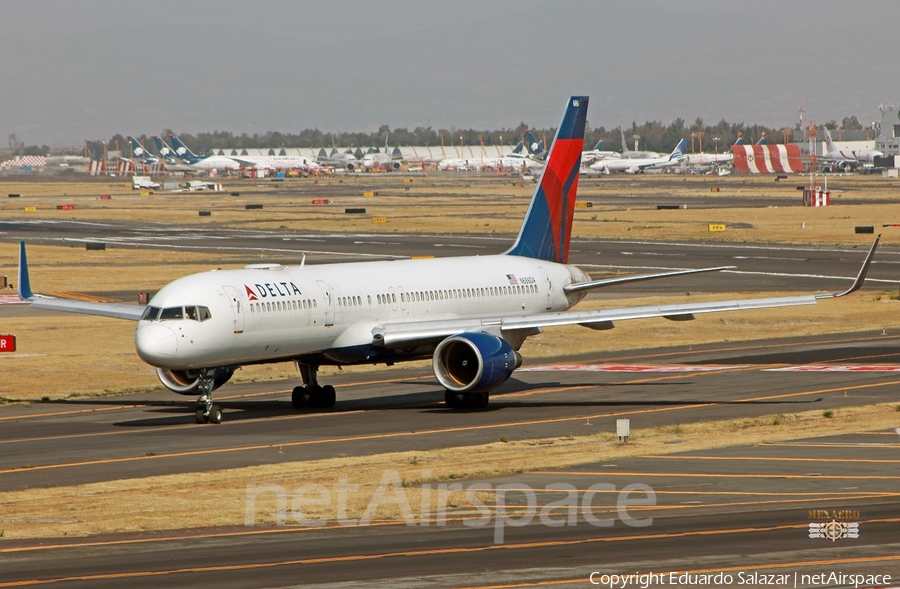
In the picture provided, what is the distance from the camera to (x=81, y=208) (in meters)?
193

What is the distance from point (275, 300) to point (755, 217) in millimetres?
117752

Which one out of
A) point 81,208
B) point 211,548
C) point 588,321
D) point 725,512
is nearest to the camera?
point 211,548

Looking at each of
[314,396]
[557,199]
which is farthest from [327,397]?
[557,199]

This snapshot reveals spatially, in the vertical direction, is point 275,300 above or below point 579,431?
above

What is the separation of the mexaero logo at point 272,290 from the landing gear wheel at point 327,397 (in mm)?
4144

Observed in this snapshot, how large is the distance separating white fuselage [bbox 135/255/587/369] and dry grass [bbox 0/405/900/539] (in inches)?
210

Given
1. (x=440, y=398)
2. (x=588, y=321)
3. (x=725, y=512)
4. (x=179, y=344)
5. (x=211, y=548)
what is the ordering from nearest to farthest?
1. (x=211, y=548)
2. (x=725, y=512)
3. (x=179, y=344)
4. (x=588, y=321)
5. (x=440, y=398)

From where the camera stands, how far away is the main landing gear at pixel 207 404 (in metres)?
41.8

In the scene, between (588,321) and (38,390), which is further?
(38,390)

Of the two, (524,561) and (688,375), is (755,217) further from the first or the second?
(524,561)

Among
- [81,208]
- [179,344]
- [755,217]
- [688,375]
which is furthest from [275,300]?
[81,208]

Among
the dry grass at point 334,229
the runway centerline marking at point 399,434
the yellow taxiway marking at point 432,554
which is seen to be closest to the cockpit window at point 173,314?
the runway centerline marking at point 399,434

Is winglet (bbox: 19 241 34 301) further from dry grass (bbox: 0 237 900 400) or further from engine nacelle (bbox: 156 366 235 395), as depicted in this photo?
engine nacelle (bbox: 156 366 235 395)

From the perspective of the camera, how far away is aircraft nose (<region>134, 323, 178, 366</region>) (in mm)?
39094
